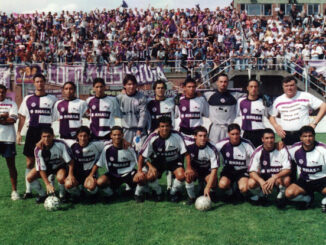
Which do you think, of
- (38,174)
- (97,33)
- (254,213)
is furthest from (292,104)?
(97,33)

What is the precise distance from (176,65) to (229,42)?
3.86 m

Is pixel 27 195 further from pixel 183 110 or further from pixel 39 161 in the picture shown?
pixel 183 110

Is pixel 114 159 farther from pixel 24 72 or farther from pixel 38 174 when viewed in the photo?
pixel 24 72

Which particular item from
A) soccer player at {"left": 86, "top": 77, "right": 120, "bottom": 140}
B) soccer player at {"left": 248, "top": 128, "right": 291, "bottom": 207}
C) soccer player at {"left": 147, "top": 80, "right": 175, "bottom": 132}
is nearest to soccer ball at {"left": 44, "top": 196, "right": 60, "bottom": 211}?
soccer player at {"left": 86, "top": 77, "right": 120, "bottom": 140}

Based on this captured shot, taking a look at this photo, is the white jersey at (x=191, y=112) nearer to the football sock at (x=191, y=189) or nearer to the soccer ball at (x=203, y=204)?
the football sock at (x=191, y=189)

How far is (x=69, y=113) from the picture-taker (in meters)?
5.63

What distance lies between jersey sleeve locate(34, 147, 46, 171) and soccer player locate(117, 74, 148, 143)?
134 centimetres

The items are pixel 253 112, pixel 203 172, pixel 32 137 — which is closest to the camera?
pixel 203 172

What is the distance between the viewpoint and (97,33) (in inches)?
832

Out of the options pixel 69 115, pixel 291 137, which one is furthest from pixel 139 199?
pixel 291 137

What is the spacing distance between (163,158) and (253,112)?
152 centimetres

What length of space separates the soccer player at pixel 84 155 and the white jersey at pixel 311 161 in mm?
2779

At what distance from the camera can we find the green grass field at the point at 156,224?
3.90 m

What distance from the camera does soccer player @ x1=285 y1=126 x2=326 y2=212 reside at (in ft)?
15.7
